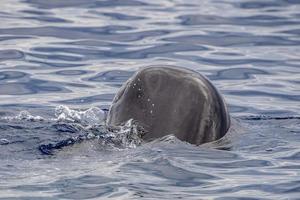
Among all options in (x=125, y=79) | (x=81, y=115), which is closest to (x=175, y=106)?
(x=81, y=115)

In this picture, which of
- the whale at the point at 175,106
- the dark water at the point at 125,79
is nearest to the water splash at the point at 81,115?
the dark water at the point at 125,79

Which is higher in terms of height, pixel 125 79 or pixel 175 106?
pixel 175 106

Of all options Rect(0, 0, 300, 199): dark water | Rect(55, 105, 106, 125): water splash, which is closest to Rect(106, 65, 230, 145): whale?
Rect(0, 0, 300, 199): dark water

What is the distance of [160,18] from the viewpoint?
45.1 feet

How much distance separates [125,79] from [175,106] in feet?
11.4

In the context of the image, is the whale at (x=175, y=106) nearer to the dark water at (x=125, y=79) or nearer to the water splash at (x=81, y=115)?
the dark water at (x=125, y=79)

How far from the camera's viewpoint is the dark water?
20.9 feet

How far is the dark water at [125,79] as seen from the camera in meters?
6.38

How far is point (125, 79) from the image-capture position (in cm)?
1052

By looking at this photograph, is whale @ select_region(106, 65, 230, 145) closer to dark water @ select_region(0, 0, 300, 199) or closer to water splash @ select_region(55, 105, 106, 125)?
dark water @ select_region(0, 0, 300, 199)

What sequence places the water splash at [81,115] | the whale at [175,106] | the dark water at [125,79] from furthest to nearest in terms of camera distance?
the water splash at [81,115], the whale at [175,106], the dark water at [125,79]

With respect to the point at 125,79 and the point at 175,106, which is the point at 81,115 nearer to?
the point at 175,106

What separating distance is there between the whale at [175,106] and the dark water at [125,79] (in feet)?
0.34

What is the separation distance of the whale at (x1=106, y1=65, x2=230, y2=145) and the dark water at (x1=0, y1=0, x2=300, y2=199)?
0.10m
